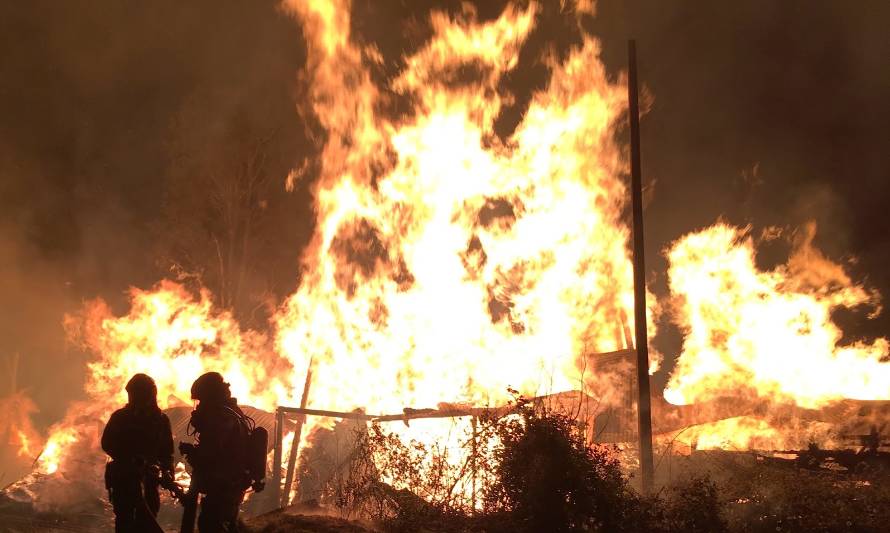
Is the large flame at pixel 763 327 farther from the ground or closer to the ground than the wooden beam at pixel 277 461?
farther from the ground

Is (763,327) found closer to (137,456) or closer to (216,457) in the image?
(216,457)

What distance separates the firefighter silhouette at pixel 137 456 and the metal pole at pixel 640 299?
8.20 meters

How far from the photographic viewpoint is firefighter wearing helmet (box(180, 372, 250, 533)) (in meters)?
6.28

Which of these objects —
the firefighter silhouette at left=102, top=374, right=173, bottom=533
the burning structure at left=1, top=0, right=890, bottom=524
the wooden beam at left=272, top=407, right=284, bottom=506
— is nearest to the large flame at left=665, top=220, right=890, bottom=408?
the burning structure at left=1, top=0, right=890, bottom=524

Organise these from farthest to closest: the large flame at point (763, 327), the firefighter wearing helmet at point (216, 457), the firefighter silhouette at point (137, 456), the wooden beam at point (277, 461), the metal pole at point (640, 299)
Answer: the large flame at point (763, 327), the wooden beam at point (277, 461), the metal pole at point (640, 299), the firefighter silhouette at point (137, 456), the firefighter wearing helmet at point (216, 457)

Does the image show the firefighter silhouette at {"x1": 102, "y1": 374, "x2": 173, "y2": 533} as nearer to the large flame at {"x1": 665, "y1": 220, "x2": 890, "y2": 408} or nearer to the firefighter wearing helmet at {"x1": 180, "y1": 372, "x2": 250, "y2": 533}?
the firefighter wearing helmet at {"x1": 180, "y1": 372, "x2": 250, "y2": 533}

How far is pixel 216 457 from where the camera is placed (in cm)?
632

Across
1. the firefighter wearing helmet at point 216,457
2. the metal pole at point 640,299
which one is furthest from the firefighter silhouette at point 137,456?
the metal pole at point 640,299

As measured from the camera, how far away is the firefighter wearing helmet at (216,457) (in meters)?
6.28

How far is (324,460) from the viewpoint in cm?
1880

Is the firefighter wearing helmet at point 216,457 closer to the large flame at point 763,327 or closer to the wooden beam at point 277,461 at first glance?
the wooden beam at point 277,461

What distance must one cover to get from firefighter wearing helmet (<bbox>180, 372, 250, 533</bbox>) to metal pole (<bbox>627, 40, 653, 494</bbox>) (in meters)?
7.56

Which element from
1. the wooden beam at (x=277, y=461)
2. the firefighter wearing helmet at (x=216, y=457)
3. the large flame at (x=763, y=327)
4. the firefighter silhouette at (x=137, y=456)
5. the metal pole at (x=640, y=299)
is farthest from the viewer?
the large flame at (x=763, y=327)

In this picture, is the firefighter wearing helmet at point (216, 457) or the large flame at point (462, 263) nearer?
the firefighter wearing helmet at point (216, 457)
